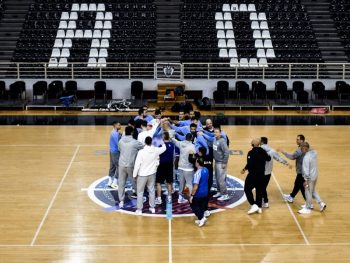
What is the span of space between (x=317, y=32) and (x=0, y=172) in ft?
57.8

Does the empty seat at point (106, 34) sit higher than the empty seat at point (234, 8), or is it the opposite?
the empty seat at point (234, 8)

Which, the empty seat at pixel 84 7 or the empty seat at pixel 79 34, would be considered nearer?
the empty seat at pixel 79 34

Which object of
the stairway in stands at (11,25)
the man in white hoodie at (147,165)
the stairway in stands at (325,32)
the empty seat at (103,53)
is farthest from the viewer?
the stairway in stands at (11,25)

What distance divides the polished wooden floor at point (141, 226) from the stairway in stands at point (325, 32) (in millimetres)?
11568

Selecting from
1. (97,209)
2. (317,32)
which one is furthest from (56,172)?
(317,32)

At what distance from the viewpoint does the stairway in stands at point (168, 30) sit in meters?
27.2

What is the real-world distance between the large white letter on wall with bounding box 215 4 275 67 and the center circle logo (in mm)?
11821

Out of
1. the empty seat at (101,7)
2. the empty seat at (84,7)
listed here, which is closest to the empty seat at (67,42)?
the empty seat at (84,7)

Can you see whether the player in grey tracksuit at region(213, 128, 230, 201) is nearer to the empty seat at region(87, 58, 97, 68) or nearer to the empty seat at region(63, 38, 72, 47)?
the empty seat at region(87, 58, 97, 68)

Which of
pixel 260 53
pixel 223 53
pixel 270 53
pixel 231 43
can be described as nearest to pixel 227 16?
pixel 231 43

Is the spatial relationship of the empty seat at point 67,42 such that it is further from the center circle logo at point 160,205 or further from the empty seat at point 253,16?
the center circle logo at point 160,205

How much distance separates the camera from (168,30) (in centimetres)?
2844

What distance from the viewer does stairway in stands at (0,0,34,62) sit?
2747 centimetres

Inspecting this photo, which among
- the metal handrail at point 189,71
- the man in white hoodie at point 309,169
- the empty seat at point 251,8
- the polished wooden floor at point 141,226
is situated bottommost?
the polished wooden floor at point 141,226
